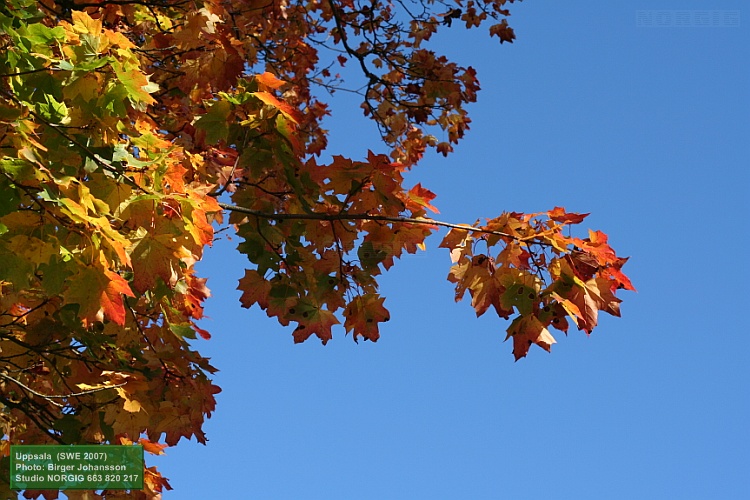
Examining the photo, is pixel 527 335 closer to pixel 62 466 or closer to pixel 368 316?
pixel 368 316

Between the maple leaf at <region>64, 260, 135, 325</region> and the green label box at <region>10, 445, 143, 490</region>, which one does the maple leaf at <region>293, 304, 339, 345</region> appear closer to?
the green label box at <region>10, 445, 143, 490</region>

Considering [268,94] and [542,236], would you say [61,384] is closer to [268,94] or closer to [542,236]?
[268,94]

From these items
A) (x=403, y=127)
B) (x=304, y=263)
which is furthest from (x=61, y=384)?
(x=403, y=127)

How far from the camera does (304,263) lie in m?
4.44

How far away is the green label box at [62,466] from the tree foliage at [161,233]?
9 centimetres

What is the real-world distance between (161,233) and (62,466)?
1.69 metres

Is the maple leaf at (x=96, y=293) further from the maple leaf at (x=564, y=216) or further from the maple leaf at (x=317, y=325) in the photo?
the maple leaf at (x=564, y=216)

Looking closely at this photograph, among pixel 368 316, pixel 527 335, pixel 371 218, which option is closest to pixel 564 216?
pixel 527 335

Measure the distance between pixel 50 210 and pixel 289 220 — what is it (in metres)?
1.60

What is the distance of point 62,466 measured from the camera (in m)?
4.13

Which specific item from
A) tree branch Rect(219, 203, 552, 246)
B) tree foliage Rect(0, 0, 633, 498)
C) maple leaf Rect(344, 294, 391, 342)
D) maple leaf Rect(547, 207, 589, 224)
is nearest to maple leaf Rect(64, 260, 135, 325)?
tree foliage Rect(0, 0, 633, 498)

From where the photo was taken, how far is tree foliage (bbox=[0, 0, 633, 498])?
3.07 m

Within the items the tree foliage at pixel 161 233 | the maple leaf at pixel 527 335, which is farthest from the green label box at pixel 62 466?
the maple leaf at pixel 527 335

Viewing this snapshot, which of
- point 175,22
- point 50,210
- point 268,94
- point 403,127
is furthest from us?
point 403,127
